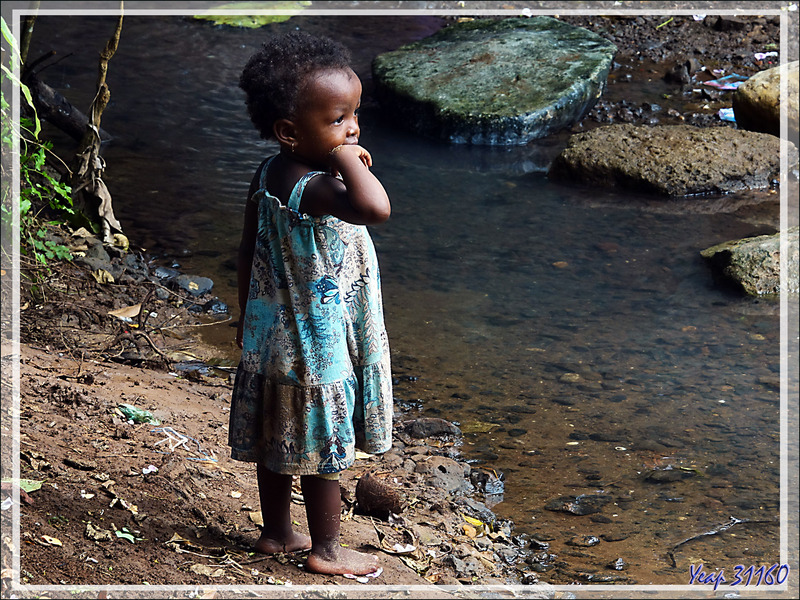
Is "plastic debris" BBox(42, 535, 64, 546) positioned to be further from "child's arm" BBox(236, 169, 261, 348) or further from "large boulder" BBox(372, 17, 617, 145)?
"large boulder" BBox(372, 17, 617, 145)

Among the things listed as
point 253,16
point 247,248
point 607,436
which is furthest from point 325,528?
point 253,16

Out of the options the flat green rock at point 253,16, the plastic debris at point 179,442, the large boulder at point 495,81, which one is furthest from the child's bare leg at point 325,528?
the flat green rock at point 253,16

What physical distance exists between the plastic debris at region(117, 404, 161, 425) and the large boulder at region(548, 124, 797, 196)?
4785 millimetres

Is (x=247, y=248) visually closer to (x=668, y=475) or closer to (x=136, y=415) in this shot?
(x=136, y=415)

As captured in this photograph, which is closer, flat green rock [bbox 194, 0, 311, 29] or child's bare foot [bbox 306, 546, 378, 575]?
child's bare foot [bbox 306, 546, 378, 575]

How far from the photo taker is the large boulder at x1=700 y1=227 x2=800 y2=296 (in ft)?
17.7

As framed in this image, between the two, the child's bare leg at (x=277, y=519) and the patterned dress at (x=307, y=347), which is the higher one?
the patterned dress at (x=307, y=347)

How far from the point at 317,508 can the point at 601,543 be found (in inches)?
47.4

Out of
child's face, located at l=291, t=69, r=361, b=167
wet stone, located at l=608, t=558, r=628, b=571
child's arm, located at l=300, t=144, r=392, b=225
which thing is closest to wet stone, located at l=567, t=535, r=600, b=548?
wet stone, located at l=608, t=558, r=628, b=571

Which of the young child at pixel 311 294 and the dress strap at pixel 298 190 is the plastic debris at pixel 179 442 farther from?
the dress strap at pixel 298 190

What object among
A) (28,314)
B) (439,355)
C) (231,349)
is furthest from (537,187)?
(28,314)

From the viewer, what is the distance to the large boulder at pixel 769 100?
24.9 feet

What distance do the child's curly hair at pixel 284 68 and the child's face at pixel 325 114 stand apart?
0.02 meters

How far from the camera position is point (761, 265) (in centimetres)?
545
